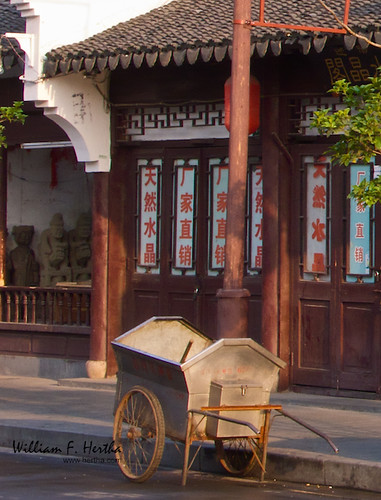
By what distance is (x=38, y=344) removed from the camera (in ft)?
55.8

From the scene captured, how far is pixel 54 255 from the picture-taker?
17844 millimetres

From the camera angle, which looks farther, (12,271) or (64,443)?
(12,271)

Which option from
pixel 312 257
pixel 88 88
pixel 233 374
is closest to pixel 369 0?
pixel 312 257

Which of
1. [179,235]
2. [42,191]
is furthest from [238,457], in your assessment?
[42,191]

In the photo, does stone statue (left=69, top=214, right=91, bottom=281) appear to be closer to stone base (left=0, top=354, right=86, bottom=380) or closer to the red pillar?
stone base (left=0, top=354, right=86, bottom=380)

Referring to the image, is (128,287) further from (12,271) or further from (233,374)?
(233,374)

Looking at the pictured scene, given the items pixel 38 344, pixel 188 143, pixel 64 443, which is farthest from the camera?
pixel 38 344

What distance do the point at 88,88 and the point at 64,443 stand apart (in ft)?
18.1

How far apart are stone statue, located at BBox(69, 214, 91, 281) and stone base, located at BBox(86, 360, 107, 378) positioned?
2265 mm

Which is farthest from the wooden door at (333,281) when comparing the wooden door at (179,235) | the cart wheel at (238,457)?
the cart wheel at (238,457)

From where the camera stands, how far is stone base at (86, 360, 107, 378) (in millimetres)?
15789

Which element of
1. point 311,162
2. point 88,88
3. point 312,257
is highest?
point 88,88

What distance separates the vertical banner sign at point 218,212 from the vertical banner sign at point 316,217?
47.3 inches

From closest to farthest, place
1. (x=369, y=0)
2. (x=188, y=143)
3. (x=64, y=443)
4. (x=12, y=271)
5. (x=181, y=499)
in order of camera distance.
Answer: (x=181, y=499)
(x=64, y=443)
(x=369, y=0)
(x=188, y=143)
(x=12, y=271)
